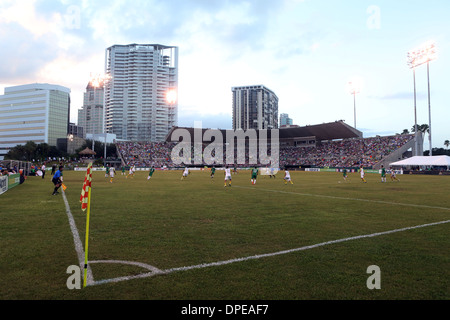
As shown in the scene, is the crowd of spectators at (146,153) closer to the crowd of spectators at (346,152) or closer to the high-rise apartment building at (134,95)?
the crowd of spectators at (346,152)

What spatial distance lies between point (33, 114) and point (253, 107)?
12617cm

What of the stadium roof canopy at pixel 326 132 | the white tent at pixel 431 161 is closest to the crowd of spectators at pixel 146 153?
the stadium roof canopy at pixel 326 132

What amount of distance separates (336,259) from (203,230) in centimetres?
373

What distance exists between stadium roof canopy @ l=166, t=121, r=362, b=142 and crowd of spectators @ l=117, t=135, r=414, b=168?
2.53 metres

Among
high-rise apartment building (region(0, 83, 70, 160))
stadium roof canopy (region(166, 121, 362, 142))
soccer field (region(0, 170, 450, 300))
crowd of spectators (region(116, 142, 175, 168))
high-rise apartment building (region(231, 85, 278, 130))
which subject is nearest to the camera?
soccer field (region(0, 170, 450, 300))

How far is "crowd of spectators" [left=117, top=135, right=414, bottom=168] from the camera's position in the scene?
6519 centimetres

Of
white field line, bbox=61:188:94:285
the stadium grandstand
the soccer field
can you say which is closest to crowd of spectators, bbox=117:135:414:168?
the stadium grandstand

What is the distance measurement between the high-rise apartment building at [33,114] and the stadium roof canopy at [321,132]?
91.7 m

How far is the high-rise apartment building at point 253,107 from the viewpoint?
187000 mm

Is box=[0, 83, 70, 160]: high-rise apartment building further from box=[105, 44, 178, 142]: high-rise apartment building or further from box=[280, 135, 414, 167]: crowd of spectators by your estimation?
box=[280, 135, 414, 167]: crowd of spectators

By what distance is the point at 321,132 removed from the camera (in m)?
75.6

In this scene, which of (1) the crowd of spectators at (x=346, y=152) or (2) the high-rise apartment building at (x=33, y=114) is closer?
(1) the crowd of spectators at (x=346, y=152)

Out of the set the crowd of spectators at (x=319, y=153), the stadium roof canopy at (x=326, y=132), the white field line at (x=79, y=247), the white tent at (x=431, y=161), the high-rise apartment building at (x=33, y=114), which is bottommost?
the white field line at (x=79, y=247)
